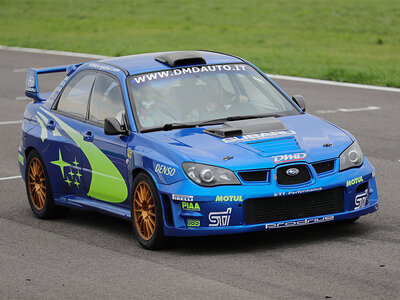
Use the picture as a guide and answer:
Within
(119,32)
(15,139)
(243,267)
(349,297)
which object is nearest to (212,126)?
(243,267)

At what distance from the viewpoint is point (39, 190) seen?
10109 mm

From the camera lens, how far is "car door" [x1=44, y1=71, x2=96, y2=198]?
9.34 meters

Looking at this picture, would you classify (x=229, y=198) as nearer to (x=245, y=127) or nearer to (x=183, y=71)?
(x=245, y=127)

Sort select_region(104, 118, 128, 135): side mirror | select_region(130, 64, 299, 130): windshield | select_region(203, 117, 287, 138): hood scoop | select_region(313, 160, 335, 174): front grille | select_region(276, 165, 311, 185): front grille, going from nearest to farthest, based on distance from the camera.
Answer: select_region(276, 165, 311, 185): front grille, select_region(313, 160, 335, 174): front grille, select_region(203, 117, 287, 138): hood scoop, select_region(104, 118, 128, 135): side mirror, select_region(130, 64, 299, 130): windshield

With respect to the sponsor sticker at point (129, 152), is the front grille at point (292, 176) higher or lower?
lower

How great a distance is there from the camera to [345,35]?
32062 mm

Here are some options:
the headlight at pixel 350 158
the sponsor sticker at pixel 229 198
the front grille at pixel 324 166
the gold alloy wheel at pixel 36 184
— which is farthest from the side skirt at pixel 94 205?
the headlight at pixel 350 158

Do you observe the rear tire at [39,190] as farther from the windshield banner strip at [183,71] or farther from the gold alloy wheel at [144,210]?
the gold alloy wheel at [144,210]

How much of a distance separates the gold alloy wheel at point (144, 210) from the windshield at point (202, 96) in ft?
2.19

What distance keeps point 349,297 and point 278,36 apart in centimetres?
2662

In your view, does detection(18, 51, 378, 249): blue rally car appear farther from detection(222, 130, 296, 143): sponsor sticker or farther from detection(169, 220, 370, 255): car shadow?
detection(169, 220, 370, 255): car shadow

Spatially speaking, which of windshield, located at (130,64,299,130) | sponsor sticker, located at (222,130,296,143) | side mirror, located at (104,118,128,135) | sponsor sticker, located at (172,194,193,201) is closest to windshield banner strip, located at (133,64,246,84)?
windshield, located at (130,64,299,130)

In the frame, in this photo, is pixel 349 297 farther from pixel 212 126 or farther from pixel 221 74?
pixel 221 74

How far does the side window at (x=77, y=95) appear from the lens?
9578 mm
